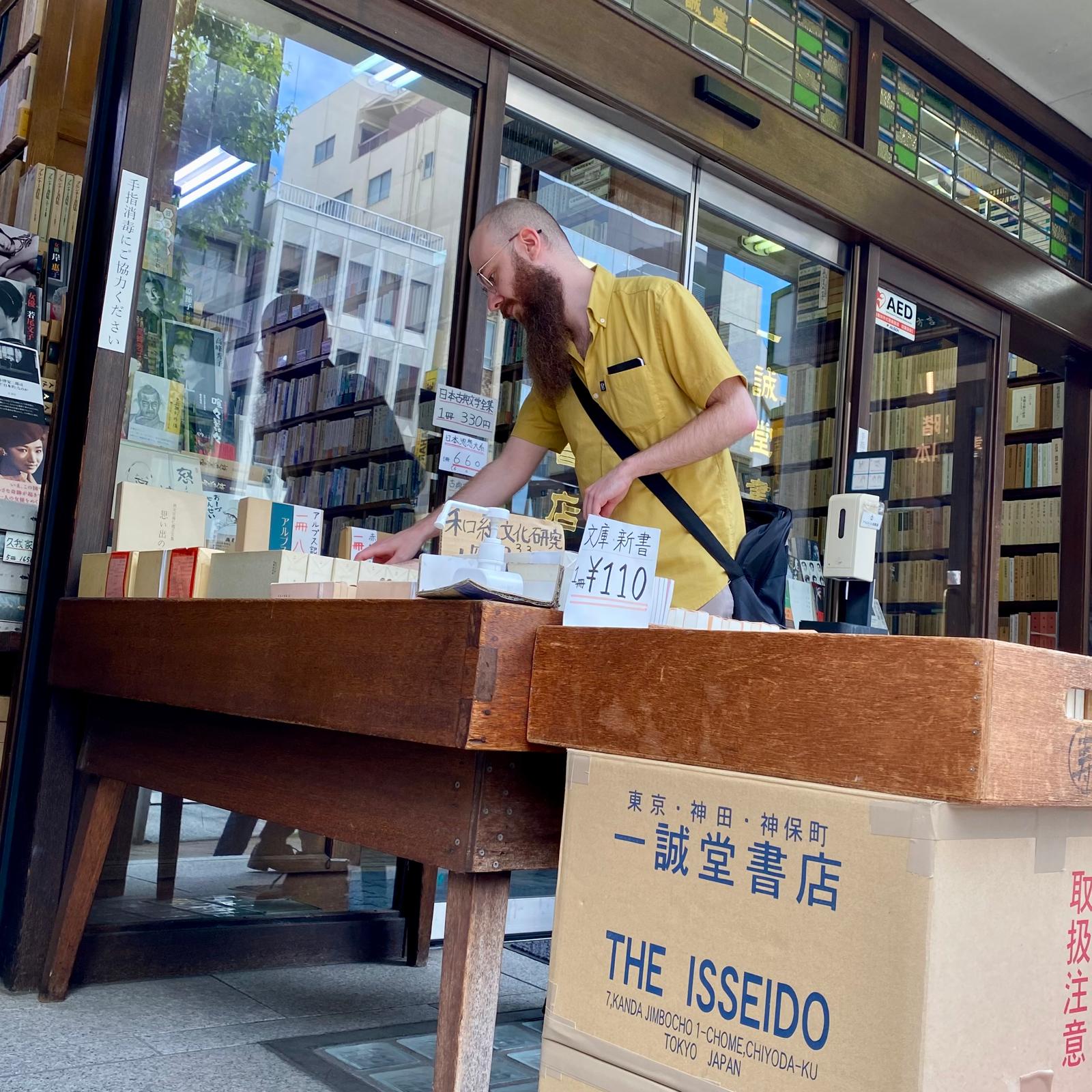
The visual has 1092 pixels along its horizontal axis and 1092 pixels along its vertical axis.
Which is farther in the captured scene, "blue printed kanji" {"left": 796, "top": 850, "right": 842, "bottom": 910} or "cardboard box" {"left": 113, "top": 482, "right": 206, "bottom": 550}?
"cardboard box" {"left": 113, "top": 482, "right": 206, "bottom": 550}

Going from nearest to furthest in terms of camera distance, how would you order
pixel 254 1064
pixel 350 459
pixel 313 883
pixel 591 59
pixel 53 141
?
pixel 254 1064 < pixel 313 883 < pixel 350 459 < pixel 591 59 < pixel 53 141

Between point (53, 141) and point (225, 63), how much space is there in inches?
48.8

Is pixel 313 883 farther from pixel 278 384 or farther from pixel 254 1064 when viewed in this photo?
pixel 278 384

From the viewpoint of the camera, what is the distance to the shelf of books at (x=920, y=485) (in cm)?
430

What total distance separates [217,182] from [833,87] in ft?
8.15

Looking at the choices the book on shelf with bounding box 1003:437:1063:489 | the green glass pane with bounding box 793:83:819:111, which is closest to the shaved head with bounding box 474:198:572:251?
the green glass pane with bounding box 793:83:819:111

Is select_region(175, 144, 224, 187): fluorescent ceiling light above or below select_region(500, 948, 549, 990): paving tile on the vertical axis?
above

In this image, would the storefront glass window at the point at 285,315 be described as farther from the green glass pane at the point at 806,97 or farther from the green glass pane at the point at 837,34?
the green glass pane at the point at 837,34

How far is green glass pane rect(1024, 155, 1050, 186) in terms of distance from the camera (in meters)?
4.95

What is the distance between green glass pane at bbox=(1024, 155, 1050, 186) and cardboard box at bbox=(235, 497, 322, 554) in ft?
13.8

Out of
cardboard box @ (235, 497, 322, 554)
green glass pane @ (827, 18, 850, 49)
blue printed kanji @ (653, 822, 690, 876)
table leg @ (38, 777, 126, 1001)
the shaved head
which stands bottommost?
table leg @ (38, 777, 126, 1001)

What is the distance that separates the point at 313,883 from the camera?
2498 mm

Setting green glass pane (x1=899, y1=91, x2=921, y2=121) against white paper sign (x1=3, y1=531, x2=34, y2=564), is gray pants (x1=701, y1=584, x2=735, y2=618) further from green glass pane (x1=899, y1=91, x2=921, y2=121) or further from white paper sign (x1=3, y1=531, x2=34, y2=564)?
green glass pane (x1=899, y1=91, x2=921, y2=121)

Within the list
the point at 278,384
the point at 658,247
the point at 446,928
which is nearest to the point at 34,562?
the point at 278,384
